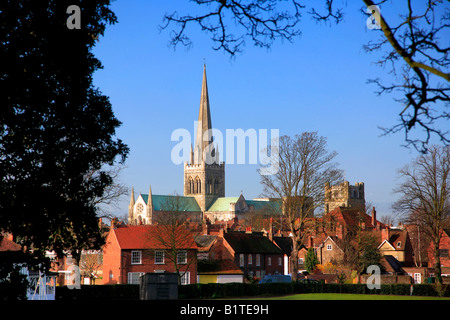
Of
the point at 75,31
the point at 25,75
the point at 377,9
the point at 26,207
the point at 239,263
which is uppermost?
the point at 75,31

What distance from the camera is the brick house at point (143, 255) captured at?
5753 centimetres

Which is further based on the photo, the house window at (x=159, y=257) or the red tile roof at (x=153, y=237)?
the house window at (x=159, y=257)

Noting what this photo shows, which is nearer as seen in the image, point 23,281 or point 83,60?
point 83,60

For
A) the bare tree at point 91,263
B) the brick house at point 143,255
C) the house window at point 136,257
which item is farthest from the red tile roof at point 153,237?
the bare tree at point 91,263

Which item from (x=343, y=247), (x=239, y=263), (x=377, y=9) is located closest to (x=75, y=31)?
(x=377, y=9)

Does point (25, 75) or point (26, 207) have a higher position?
point (25, 75)

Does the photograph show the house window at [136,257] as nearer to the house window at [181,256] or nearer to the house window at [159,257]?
the house window at [159,257]

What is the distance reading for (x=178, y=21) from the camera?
9.51m

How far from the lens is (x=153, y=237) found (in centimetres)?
5869

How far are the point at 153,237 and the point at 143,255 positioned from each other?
80.4 inches

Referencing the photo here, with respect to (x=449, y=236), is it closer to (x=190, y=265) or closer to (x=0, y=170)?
(x=190, y=265)

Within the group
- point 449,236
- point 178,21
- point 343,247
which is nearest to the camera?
point 178,21

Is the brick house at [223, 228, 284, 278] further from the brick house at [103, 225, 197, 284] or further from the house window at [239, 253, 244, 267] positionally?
the brick house at [103, 225, 197, 284]
